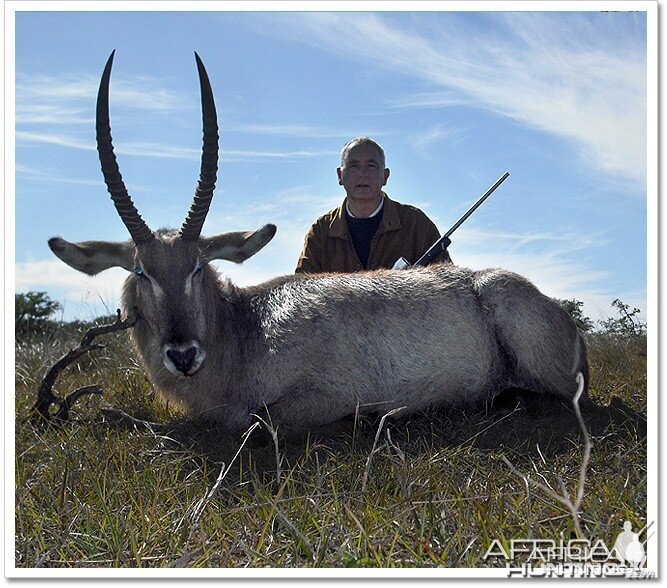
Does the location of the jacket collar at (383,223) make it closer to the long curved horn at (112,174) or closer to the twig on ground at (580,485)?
the long curved horn at (112,174)

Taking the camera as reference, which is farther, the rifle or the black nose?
the rifle

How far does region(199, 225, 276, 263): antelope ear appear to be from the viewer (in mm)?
5258

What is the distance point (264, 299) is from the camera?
17.2ft

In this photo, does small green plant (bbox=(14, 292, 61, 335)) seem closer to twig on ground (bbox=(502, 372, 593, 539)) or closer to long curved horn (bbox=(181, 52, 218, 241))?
long curved horn (bbox=(181, 52, 218, 241))

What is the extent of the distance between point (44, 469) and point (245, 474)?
1332 mm

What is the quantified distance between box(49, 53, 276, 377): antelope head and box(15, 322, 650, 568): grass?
691mm

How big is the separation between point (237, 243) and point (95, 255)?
1139 mm

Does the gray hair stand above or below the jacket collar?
above

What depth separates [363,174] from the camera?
299 inches

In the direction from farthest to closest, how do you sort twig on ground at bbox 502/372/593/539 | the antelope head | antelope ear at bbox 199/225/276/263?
antelope ear at bbox 199/225/276/263 < the antelope head < twig on ground at bbox 502/372/593/539

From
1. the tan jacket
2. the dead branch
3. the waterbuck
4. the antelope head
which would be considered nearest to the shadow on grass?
the waterbuck

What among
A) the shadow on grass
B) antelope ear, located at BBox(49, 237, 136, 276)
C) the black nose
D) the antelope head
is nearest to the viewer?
the shadow on grass

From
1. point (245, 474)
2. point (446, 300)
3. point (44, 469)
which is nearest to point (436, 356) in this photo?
point (446, 300)
